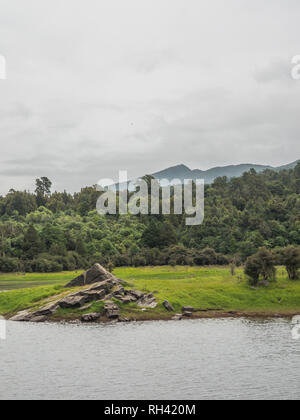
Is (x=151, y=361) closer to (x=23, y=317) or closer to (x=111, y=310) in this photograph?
(x=111, y=310)

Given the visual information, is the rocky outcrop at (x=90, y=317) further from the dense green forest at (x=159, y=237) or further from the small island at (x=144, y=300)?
the dense green forest at (x=159, y=237)

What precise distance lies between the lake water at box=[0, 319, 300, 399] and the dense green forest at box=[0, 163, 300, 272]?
56.9m

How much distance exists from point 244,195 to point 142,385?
147 meters

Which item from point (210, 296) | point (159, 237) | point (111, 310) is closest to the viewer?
point (111, 310)

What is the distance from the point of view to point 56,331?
51.0 meters

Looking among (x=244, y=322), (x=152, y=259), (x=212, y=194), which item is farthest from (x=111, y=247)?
(x=244, y=322)

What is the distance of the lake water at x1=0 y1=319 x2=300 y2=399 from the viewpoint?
3250cm

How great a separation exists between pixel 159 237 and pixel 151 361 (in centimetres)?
9569

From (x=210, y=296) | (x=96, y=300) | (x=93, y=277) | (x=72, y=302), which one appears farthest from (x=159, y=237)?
(x=72, y=302)

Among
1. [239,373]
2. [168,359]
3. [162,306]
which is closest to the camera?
[239,373]

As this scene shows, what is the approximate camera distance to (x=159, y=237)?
135 m

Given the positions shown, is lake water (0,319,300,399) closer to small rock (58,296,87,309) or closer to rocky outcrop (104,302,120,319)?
rocky outcrop (104,302,120,319)

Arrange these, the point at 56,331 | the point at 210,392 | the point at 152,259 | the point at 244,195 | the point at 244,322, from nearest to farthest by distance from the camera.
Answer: the point at 210,392
the point at 56,331
the point at 244,322
the point at 152,259
the point at 244,195
